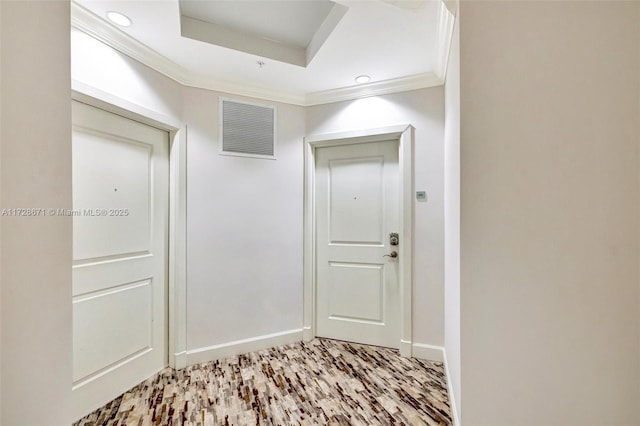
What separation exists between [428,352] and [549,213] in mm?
1671

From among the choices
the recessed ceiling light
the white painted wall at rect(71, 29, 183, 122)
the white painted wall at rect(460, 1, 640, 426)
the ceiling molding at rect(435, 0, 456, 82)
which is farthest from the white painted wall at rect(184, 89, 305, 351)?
the white painted wall at rect(460, 1, 640, 426)

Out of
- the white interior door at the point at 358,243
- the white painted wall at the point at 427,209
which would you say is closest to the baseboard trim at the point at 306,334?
the white interior door at the point at 358,243

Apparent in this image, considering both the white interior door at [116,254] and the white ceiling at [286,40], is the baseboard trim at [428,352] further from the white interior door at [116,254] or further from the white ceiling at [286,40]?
the white ceiling at [286,40]

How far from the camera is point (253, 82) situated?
2.62m

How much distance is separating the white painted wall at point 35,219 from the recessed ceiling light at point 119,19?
3.10ft

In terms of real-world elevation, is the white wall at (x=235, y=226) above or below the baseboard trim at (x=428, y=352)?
above

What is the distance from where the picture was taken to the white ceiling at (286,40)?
1.72m

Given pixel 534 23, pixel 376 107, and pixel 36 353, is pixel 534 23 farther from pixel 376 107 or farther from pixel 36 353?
pixel 36 353

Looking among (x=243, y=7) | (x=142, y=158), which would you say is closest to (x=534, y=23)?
(x=243, y=7)

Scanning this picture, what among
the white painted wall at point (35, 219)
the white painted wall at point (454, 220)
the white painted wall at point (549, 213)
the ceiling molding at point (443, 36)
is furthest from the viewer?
the ceiling molding at point (443, 36)

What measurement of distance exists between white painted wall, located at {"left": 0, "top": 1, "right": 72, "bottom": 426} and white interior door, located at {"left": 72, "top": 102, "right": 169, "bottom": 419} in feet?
3.33

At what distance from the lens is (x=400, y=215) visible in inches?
106

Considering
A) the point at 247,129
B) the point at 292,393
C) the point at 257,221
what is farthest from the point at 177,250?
the point at 292,393

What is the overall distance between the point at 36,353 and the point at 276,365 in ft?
6.06
